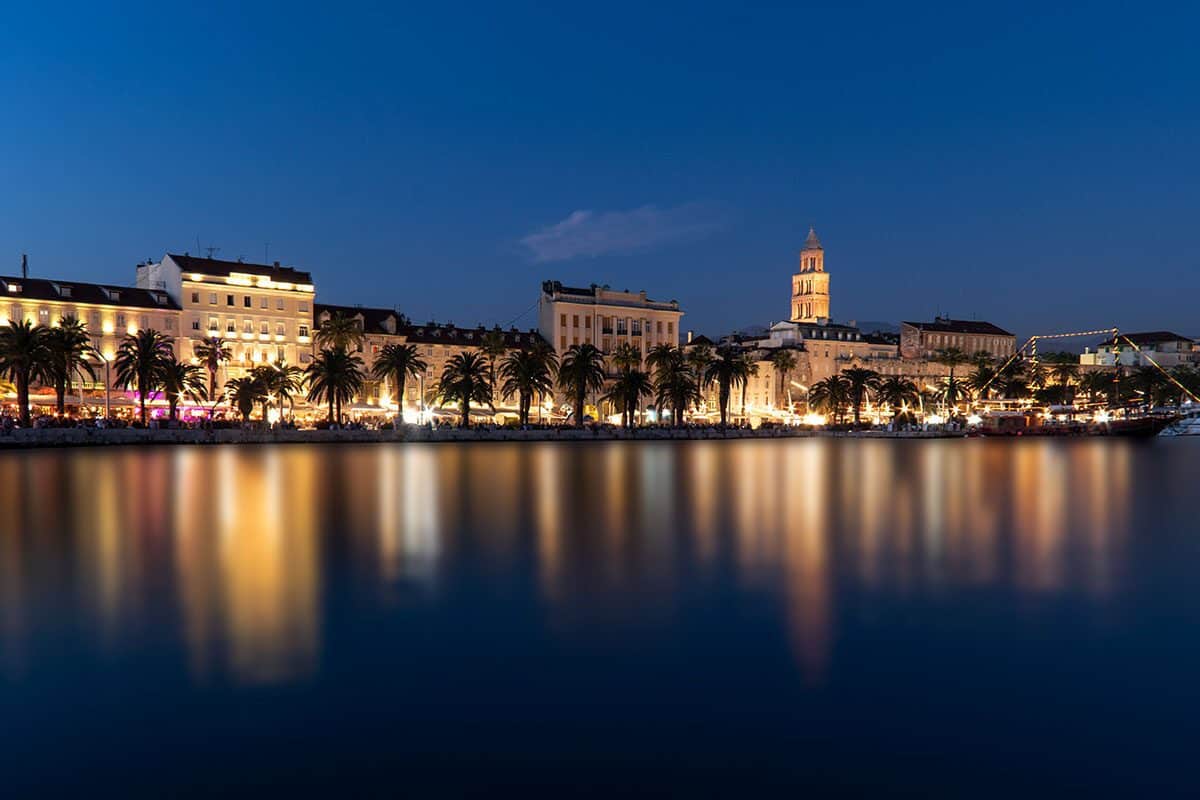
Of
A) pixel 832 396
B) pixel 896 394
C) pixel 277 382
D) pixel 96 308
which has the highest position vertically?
pixel 96 308

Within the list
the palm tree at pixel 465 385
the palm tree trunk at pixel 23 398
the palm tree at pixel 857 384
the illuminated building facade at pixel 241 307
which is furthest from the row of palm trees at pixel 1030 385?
the palm tree trunk at pixel 23 398

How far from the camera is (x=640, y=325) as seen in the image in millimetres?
123000

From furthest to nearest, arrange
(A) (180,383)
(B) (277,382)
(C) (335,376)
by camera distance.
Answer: (B) (277,382) → (C) (335,376) → (A) (180,383)

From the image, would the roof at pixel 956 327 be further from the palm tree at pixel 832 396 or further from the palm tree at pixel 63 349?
the palm tree at pixel 63 349

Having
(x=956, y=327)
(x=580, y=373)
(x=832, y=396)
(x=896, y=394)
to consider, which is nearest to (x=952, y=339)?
(x=956, y=327)

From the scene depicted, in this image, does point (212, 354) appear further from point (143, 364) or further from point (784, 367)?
point (784, 367)

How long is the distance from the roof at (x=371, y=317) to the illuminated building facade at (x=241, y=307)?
422 centimetres

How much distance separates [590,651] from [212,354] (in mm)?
80862

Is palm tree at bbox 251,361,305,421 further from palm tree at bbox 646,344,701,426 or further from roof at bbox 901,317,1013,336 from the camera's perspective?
roof at bbox 901,317,1013,336

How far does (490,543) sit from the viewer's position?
21.9 metres

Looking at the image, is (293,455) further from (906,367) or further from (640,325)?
(906,367)

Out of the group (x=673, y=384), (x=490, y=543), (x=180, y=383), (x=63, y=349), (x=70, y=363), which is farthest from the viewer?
(x=673, y=384)

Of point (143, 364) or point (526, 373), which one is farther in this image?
point (526, 373)

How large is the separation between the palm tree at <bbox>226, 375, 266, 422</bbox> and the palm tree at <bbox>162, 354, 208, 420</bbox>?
9.48ft
